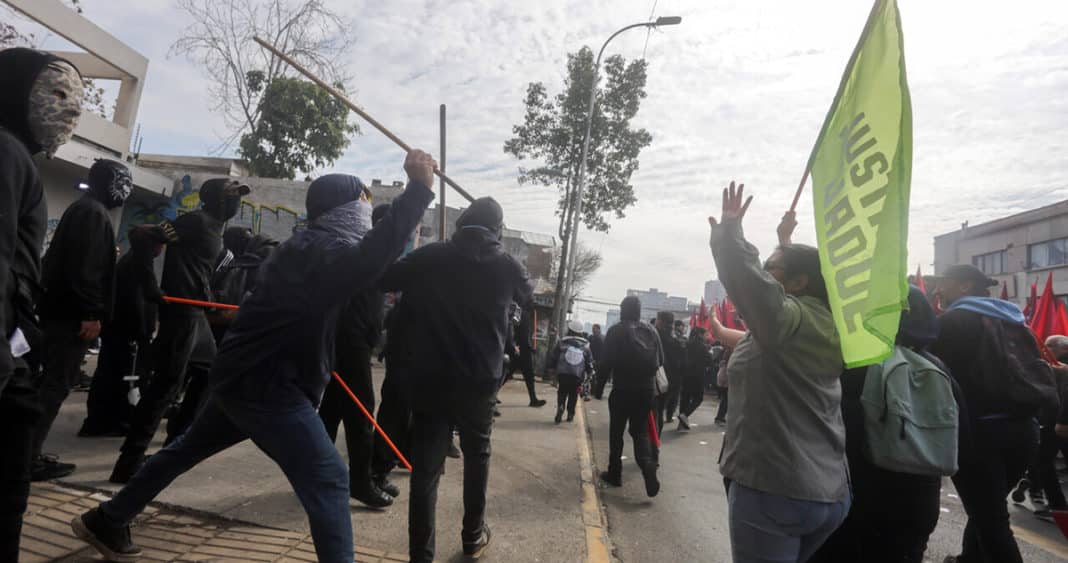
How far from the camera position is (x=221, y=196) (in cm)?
381

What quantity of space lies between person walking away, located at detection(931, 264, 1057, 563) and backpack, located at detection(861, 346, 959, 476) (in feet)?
3.62

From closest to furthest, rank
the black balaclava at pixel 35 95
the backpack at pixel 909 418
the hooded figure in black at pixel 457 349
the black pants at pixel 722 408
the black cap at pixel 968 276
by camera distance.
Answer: the black balaclava at pixel 35 95, the backpack at pixel 909 418, the hooded figure in black at pixel 457 349, the black cap at pixel 968 276, the black pants at pixel 722 408


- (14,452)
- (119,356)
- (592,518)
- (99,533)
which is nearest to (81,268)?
(99,533)

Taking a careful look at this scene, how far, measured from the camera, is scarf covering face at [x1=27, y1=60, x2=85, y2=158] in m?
1.92

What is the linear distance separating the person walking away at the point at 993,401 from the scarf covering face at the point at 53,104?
4.49 meters

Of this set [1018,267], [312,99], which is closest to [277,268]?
[312,99]

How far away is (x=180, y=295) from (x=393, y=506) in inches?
79.0

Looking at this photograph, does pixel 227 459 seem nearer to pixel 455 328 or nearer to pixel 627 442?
pixel 455 328

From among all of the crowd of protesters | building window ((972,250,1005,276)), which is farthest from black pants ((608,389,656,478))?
building window ((972,250,1005,276))

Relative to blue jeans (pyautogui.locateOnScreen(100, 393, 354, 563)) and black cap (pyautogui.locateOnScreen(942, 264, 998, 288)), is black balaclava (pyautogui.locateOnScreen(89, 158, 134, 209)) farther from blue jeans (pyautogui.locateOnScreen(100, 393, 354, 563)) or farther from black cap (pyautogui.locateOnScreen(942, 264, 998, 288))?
black cap (pyautogui.locateOnScreen(942, 264, 998, 288))

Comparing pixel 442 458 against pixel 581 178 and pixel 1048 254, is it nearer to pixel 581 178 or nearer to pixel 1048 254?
pixel 581 178

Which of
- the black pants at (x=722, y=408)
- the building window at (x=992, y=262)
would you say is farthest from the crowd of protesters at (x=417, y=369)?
the building window at (x=992, y=262)

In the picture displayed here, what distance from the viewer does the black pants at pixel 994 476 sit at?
3.17 m

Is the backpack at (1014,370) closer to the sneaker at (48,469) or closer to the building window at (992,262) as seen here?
the sneaker at (48,469)
